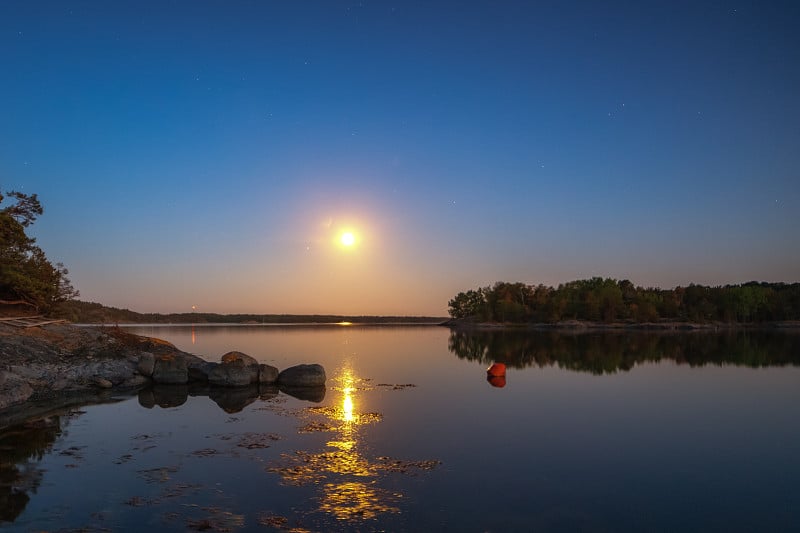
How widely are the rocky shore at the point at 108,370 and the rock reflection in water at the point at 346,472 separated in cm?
1051

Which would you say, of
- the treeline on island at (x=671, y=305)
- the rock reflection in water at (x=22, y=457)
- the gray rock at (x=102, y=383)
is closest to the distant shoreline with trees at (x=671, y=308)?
the treeline on island at (x=671, y=305)

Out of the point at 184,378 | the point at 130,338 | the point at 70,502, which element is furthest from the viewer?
the point at 130,338

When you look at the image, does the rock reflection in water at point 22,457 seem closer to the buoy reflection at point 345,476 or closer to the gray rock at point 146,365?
the buoy reflection at point 345,476

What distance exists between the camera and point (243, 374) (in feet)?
107

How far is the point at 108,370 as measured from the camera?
31938 millimetres

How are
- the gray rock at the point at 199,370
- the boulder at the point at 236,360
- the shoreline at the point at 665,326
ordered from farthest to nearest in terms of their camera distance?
the shoreline at the point at 665,326 → the boulder at the point at 236,360 → the gray rock at the point at 199,370

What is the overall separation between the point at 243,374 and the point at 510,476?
74.1 ft

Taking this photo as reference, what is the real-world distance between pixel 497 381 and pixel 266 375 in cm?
1568

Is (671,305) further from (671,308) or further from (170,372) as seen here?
(170,372)

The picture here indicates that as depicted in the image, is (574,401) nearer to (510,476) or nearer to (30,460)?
(510,476)

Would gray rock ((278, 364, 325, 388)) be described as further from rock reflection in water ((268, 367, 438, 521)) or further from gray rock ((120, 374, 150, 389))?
rock reflection in water ((268, 367, 438, 521))

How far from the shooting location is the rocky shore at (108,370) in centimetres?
2781

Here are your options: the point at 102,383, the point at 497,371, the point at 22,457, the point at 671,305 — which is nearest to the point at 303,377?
the point at 102,383

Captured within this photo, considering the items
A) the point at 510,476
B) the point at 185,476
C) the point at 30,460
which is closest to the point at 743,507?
the point at 510,476
